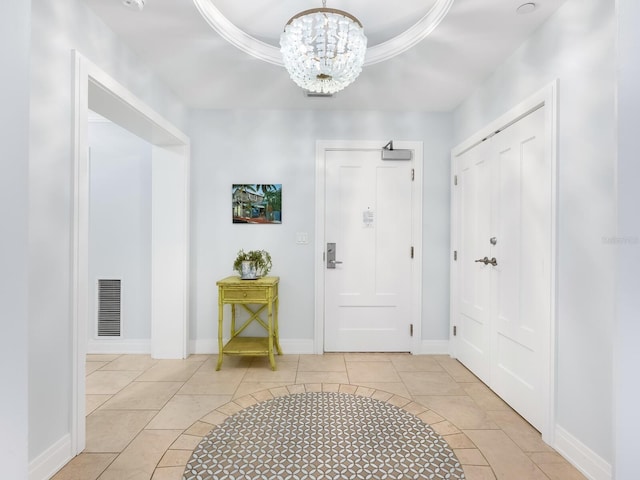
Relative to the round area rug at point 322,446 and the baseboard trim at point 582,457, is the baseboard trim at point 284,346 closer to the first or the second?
the round area rug at point 322,446

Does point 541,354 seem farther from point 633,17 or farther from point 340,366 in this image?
point 633,17

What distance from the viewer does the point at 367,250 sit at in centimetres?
333

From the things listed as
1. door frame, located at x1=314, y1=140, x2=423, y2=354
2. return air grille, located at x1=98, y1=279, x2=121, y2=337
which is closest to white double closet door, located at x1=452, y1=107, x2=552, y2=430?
door frame, located at x1=314, y1=140, x2=423, y2=354

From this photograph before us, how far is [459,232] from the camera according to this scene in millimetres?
3135

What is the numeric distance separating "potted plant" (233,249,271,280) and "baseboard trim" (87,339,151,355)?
4.16ft

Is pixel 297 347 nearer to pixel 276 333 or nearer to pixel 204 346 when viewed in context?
pixel 276 333

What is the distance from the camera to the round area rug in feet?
5.34

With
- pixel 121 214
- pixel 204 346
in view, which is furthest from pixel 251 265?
pixel 121 214

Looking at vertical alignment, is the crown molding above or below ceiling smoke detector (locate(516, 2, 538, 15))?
above

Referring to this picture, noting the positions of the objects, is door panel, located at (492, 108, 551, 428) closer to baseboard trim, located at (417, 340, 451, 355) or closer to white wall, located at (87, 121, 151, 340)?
baseboard trim, located at (417, 340, 451, 355)

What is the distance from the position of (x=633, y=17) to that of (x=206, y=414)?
259cm

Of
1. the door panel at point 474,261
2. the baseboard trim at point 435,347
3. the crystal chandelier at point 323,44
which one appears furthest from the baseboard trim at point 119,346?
the door panel at point 474,261

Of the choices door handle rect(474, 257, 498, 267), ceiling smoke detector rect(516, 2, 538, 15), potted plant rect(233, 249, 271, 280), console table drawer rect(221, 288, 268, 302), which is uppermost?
ceiling smoke detector rect(516, 2, 538, 15)

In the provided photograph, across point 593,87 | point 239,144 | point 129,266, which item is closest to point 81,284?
point 129,266
